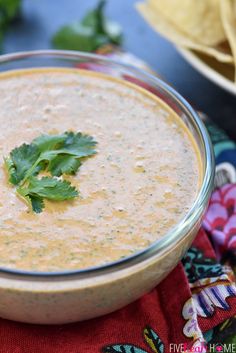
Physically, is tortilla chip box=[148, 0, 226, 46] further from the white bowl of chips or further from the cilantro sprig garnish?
the cilantro sprig garnish

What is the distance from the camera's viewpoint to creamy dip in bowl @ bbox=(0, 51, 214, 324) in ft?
4.52

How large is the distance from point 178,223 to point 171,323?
30cm

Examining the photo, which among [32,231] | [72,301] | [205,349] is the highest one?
[32,231]

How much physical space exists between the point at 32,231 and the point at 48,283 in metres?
0.15

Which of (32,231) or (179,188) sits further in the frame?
(179,188)

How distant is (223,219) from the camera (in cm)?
186

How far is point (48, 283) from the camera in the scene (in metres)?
1.33

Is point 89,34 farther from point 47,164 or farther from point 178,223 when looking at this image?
point 178,223

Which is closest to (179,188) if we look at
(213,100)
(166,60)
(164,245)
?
(164,245)

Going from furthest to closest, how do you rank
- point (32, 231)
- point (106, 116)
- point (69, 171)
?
point (106, 116) → point (69, 171) → point (32, 231)

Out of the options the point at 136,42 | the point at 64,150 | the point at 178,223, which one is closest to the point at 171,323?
the point at 178,223

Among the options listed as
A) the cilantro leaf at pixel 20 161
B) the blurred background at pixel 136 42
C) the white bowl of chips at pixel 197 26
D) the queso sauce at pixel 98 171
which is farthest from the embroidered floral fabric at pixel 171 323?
the white bowl of chips at pixel 197 26

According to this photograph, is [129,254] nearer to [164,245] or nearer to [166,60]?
[164,245]

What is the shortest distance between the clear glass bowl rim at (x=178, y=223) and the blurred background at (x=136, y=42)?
0.53 meters
